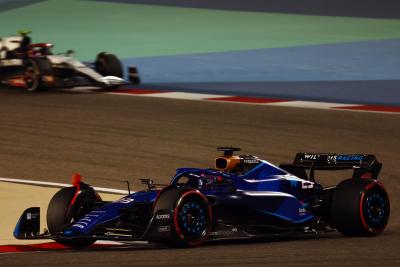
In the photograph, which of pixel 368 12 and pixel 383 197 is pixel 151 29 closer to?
pixel 368 12

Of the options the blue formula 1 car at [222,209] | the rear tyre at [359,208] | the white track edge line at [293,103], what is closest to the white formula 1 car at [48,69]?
the white track edge line at [293,103]

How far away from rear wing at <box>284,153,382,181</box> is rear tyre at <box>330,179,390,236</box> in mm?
480

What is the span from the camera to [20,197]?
1502 cm

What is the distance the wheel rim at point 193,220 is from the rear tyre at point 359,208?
1441 mm

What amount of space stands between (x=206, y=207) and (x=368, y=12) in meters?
28.5

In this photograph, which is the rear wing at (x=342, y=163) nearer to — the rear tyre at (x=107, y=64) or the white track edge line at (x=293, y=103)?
the white track edge line at (x=293, y=103)

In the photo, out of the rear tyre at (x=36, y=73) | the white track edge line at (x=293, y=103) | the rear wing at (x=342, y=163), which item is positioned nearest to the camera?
the rear wing at (x=342, y=163)

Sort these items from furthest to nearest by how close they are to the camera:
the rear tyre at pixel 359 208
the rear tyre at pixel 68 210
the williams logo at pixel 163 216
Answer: the rear tyre at pixel 359 208 < the rear tyre at pixel 68 210 < the williams logo at pixel 163 216

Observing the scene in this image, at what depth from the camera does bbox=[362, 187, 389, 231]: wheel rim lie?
12.2 metres

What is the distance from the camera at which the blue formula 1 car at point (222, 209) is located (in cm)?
1134

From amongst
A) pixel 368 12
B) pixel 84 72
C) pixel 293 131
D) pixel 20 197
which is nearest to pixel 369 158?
pixel 20 197

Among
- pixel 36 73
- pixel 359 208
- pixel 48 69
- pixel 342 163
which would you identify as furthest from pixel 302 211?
pixel 36 73

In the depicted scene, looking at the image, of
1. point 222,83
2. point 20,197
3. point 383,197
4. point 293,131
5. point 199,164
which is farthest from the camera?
point 222,83

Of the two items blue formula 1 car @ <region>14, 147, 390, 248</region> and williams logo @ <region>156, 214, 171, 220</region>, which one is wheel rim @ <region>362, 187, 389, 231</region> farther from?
williams logo @ <region>156, 214, 171, 220</region>
